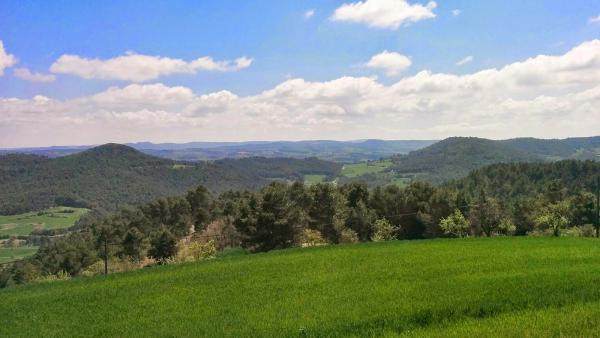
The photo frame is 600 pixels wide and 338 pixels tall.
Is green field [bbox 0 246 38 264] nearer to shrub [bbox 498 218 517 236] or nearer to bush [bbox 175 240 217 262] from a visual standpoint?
bush [bbox 175 240 217 262]

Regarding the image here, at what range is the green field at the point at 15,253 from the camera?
14001cm

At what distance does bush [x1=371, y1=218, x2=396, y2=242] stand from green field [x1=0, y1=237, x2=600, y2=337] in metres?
34.1

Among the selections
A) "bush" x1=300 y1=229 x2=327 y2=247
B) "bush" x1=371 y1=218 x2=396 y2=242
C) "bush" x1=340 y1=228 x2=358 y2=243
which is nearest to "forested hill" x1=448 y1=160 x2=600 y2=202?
"bush" x1=371 y1=218 x2=396 y2=242

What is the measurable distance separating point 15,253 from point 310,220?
122 metres

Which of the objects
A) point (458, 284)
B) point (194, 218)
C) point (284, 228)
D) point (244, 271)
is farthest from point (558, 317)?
point (194, 218)

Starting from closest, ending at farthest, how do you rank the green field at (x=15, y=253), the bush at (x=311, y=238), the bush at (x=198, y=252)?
the bush at (x=198, y=252), the bush at (x=311, y=238), the green field at (x=15, y=253)

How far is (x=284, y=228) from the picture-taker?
5894 cm

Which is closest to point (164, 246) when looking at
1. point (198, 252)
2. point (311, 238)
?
point (198, 252)

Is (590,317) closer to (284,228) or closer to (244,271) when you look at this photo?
(244,271)

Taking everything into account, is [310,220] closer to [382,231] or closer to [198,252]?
[382,231]

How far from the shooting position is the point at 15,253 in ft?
490

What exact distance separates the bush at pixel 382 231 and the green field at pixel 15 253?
116675mm

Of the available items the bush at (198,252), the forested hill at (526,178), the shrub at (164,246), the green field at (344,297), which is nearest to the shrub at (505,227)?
the green field at (344,297)

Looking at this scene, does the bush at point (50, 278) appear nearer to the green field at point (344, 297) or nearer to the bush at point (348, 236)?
the green field at point (344, 297)
